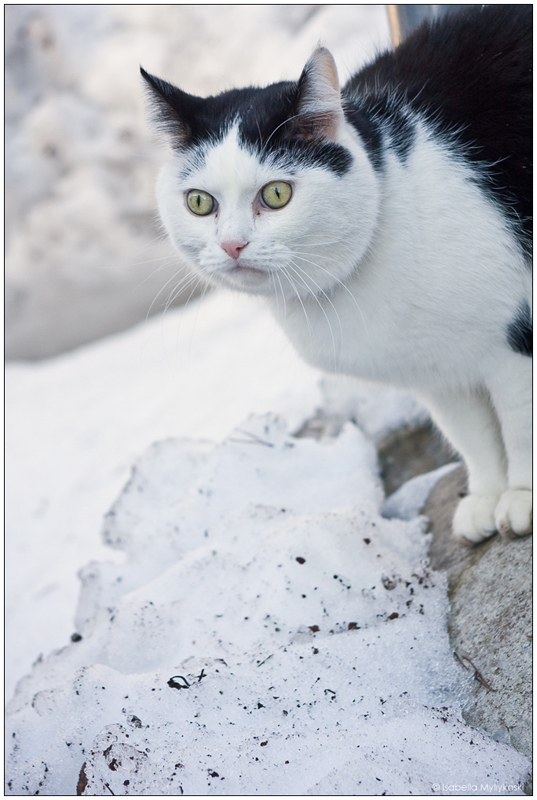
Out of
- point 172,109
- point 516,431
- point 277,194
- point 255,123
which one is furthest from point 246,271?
point 516,431

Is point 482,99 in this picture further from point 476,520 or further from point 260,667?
point 260,667

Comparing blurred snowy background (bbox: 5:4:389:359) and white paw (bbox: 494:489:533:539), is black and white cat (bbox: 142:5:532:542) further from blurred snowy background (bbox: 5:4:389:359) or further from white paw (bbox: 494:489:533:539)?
blurred snowy background (bbox: 5:4:389:359)

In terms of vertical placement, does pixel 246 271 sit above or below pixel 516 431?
above

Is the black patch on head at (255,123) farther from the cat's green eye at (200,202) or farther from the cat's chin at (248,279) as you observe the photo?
the cat's chin at (248,279)

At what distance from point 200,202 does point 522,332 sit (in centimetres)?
79

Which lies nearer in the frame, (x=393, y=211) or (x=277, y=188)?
(x=277, y=188)

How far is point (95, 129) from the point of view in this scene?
3.26 metres

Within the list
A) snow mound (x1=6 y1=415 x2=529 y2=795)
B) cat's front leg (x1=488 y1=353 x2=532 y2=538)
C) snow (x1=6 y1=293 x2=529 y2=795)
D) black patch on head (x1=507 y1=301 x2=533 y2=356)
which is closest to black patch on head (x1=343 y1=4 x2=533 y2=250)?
black patch on head (x1=507 y1=301 x2=533 y2=356)

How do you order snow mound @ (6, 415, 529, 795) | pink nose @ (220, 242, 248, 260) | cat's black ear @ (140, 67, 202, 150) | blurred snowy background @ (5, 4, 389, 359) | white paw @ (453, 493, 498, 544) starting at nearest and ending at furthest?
snow mound @ (6, 415, 529, 795)
pink nose @ (220, 242, 248, 260)
cat's black ear @ (140, 67, 202, 150)
white paw @ (453, 493, 498, 544)
blurred snowy background @ (5, 4, 389, 359)

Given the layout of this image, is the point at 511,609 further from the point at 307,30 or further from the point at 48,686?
the point at 307,30

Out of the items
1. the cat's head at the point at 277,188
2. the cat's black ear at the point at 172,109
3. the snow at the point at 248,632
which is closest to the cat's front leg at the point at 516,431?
the snow at the point at 248,632

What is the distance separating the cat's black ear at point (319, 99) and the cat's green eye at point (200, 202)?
0.24 m

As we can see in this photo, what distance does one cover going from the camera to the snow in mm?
914

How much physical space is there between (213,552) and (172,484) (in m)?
0.52
